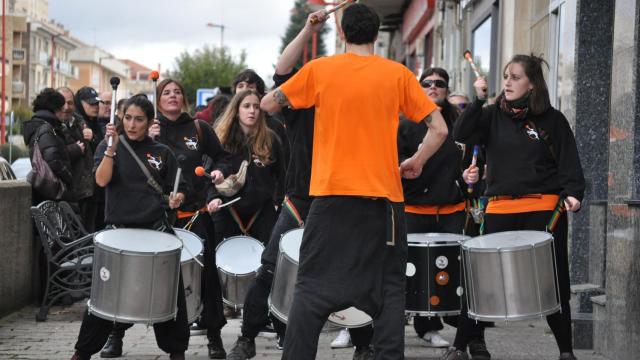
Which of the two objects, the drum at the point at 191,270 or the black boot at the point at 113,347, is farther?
the black boot at the point at 113,347

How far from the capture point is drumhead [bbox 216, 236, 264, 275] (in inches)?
325

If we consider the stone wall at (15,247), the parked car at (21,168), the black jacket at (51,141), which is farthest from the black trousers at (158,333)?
the parked car at (21,168)

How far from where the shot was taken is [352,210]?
17.7 ft

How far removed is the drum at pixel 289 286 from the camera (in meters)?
6.04

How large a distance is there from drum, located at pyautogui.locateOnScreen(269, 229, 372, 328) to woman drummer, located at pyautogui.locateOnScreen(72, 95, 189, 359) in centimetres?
77

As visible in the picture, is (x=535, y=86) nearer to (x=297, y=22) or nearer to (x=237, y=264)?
(x=237, y=264)

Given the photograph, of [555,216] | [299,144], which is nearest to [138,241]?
[299,144]

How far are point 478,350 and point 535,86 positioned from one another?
1779mm

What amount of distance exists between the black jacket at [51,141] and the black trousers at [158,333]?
3973mm

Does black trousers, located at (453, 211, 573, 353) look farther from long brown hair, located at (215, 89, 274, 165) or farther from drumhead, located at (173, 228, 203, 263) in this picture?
long brown hair, located at (215, 89, 274, 165)

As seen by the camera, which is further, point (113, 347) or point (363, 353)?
point (113, 347)

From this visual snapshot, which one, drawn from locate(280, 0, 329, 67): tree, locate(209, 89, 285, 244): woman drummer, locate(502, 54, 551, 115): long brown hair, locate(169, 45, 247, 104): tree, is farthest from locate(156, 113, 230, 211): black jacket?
locate(280, 0, 329, 67): tree

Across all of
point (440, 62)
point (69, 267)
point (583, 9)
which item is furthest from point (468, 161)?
point (440, 62)

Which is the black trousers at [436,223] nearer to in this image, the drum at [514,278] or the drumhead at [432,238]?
the drumhead at [432,238]
